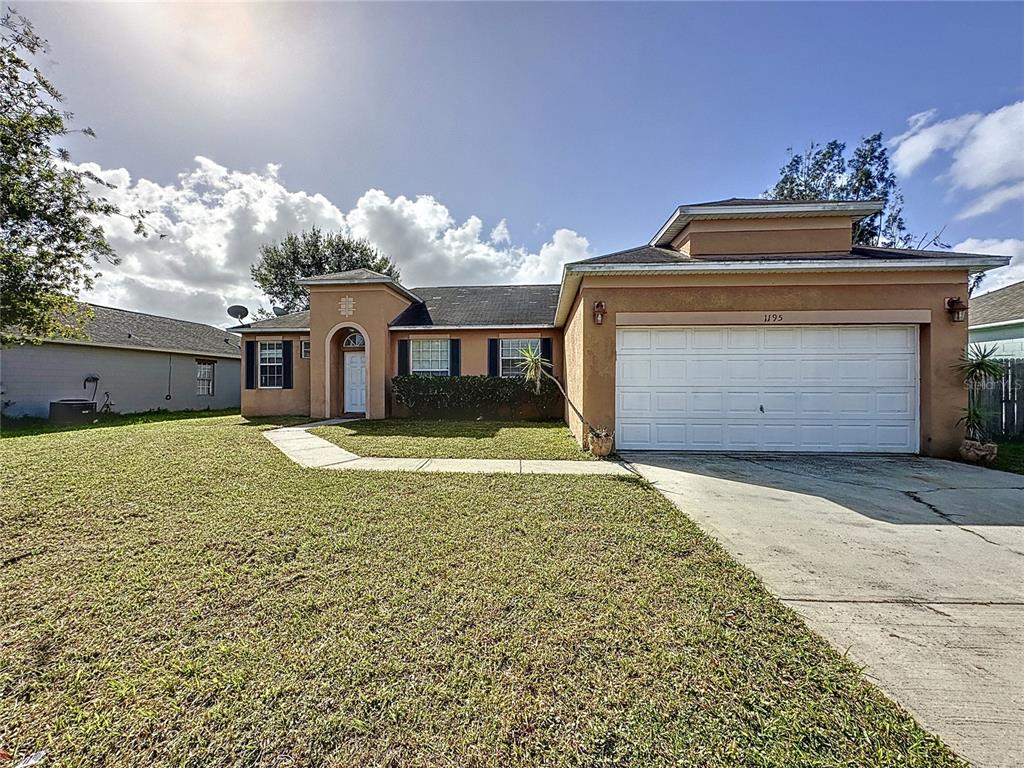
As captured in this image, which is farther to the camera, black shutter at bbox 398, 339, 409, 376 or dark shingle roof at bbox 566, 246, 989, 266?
black shutter at bbox 398, 339, 409, 376

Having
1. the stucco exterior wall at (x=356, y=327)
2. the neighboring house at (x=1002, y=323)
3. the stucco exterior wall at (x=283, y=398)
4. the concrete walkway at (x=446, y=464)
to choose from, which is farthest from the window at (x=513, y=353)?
the neighboring house at (x=1002, y=323)

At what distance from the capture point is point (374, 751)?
1658mm

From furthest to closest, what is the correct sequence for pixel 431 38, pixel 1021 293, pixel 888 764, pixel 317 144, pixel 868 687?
pixel 1021 293, pixel 317 144, pixel 431 38, pixel 868 687, pixel 888 764

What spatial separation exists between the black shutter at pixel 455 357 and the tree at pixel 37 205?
27.1 ft

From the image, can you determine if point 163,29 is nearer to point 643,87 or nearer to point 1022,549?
point 643,87

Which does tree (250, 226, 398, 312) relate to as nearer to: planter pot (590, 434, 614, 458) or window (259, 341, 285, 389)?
window (259, 341, 285, 389)

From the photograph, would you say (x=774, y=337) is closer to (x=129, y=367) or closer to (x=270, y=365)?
(x=270, y=365)

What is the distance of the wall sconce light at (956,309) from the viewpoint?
7.50 metres

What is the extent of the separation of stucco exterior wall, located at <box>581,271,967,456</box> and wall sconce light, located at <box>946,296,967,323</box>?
9cm

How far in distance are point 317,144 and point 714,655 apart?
13971 mm

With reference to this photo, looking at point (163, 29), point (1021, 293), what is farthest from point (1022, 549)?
point (1021, 293)

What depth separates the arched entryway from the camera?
45.0ft

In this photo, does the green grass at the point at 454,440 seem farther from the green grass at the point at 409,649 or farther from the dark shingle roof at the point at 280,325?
the dark shingle roof at the point at 280,325

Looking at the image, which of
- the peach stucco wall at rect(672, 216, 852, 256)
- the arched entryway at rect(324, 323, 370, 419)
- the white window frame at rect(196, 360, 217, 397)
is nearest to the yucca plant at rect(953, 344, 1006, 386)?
the peach stucco wall at rect(672, 216, 852, 256)
